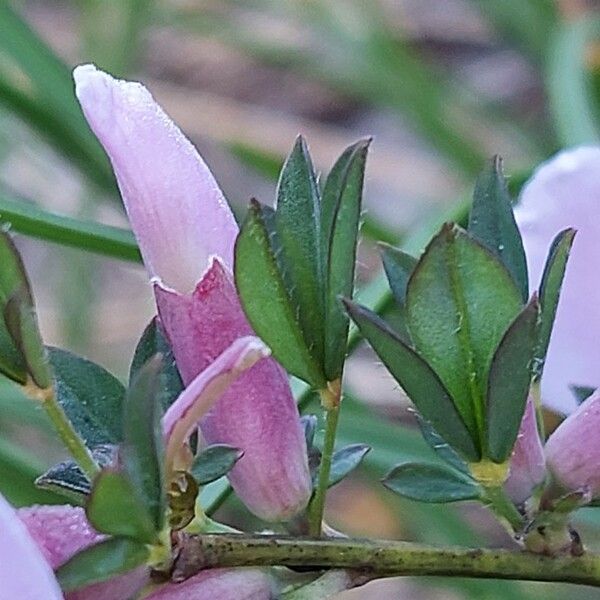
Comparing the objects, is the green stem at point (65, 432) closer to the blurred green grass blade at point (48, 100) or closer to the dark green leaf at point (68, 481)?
the dark green leaf at point (68, 481)

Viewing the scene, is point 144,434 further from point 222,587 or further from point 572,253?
point 572,253

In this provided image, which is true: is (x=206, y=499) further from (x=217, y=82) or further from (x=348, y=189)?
(x=217, y=82)

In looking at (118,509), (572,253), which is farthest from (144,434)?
(572,253)

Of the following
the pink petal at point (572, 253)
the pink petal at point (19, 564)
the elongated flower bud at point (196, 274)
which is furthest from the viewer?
the pink petal at point (572, 253)

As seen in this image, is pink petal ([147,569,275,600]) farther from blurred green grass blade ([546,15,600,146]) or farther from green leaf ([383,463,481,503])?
blurred green grass blade ([546,15,600,146])

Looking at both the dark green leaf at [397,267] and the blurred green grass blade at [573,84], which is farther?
the blurred green grass blade at [573,84]

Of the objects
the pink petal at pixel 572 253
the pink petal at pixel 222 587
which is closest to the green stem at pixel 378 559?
the pink petal at pixel 222 587
